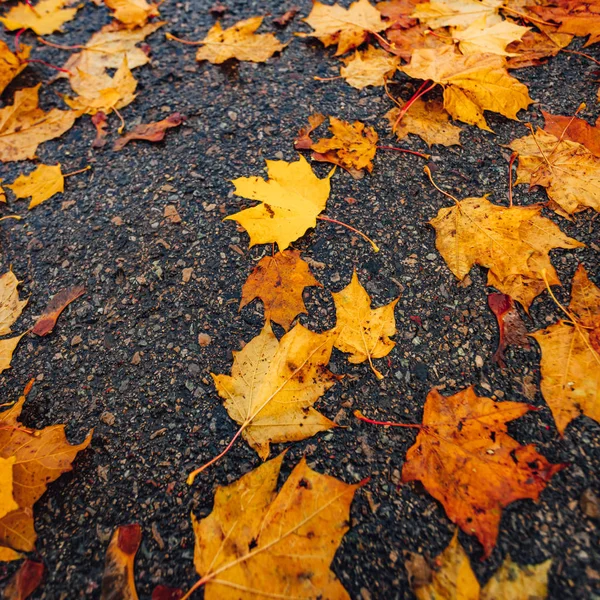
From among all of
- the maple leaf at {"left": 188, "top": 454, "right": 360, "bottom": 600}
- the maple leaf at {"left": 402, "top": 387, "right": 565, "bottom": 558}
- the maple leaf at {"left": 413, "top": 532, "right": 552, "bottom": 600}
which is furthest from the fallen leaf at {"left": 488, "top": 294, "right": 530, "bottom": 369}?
the maple leaf at {"left": 188, "top": 454, "right": 360, "bottom": 600}

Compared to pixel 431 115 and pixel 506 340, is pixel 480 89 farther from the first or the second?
pixel 506 340

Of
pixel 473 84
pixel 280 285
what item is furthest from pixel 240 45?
pixel 280 285

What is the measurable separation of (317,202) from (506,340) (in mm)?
793

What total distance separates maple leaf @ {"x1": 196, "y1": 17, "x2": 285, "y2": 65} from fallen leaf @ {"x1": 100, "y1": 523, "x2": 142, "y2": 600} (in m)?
1.99

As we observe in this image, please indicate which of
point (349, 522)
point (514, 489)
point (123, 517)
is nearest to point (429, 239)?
point (514, 489)

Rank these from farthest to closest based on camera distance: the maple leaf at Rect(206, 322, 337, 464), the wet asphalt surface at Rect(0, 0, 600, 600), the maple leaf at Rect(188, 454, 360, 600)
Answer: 1. the maple leaf at Rect(206, 322, 337, 464)
2. the wet asphalt surface at Rect(0, 0, 600, 600)
3. the maple leaf at Rect(188, 454, 360, 600)

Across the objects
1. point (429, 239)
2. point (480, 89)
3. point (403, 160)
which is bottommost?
point (429, 239)

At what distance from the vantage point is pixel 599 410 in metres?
1.18

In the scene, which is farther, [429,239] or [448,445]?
[429,239]

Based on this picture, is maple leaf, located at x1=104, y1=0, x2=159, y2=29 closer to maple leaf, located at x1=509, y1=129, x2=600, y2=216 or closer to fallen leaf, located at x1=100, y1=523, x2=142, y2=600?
maple leaf, located at x1=509, y1=129, x2=600, y2=216

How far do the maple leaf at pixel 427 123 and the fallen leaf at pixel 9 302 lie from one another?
1574 millimetres

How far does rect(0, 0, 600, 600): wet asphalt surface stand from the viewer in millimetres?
1125

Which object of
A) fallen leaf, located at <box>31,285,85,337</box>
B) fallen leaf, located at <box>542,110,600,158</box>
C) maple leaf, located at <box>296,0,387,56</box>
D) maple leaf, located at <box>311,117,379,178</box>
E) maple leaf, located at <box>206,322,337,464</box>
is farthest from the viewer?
maple leaf, located at <box>296,0,387,56</box>

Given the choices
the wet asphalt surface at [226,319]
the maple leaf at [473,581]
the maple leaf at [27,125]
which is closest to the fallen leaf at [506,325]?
the wet asphalt surface at [226,319]
